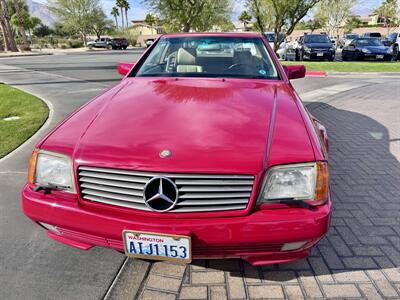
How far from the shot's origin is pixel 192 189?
1684 millimetres

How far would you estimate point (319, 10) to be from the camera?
34344 mm

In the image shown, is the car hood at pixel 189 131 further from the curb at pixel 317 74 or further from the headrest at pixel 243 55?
the curb at pixel 317 74

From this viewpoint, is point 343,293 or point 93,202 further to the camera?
point 343,293

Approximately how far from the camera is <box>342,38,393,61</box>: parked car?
17.0 m

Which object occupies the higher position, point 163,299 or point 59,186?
point 59,186

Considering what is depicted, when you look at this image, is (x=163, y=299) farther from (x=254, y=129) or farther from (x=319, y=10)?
(x=319, y=10)

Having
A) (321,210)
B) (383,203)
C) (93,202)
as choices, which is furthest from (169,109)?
(383,203)

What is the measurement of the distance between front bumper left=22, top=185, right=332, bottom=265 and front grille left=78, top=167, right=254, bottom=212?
7 centimetres

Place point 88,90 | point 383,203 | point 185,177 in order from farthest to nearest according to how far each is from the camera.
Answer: point 88,90 < point 383,203 < point 185,177

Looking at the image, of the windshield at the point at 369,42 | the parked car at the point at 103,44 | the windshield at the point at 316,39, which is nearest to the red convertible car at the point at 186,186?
the windshield at the point at 316,39

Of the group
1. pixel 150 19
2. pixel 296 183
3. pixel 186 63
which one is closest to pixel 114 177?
pixel 296 183

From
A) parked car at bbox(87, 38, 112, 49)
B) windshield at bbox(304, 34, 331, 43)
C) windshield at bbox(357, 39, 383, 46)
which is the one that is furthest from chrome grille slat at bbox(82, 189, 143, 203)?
parked car at bbox(87, 38, 112, 49)

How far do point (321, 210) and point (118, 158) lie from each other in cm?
114

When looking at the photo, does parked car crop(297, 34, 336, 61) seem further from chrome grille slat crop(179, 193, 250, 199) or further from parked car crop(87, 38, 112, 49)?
parked car crop(87, 38, 112, 49)
